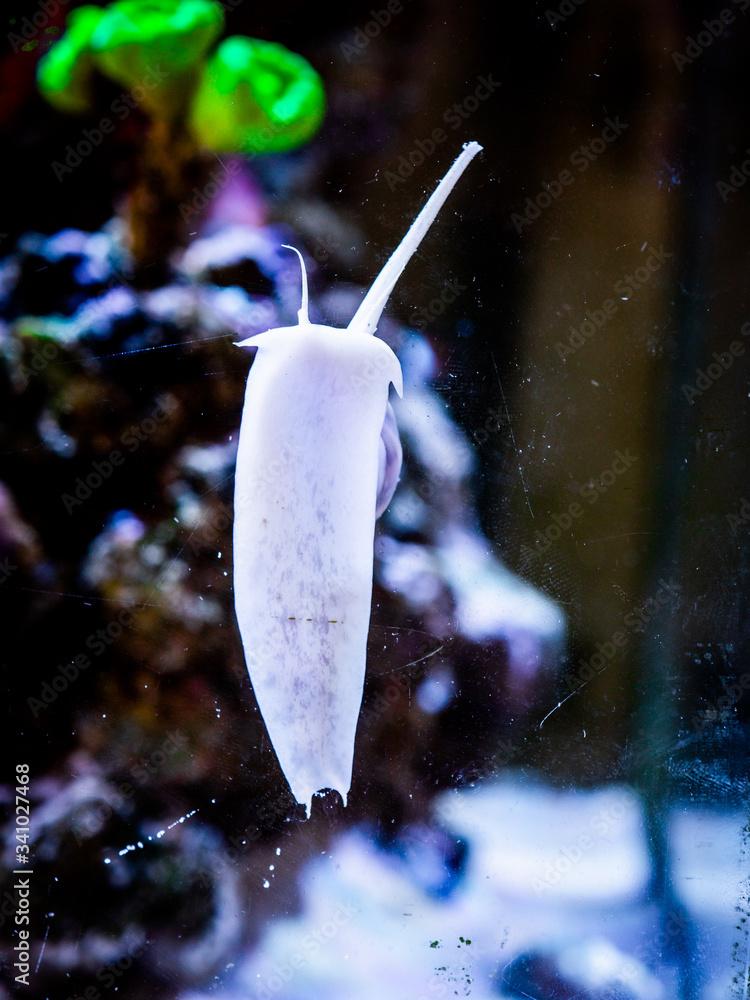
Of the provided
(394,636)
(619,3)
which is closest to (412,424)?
(394,636)

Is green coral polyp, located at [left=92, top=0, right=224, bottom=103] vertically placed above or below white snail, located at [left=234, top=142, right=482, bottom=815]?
above

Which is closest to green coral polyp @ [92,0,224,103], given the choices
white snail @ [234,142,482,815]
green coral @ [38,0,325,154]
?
green coral @ [38,0,325,154]

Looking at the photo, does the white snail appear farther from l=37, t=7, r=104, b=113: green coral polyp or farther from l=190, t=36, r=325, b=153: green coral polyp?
l=37, t=7, r=104, b=113: green coral polyp

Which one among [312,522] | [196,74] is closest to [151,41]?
[196,74]

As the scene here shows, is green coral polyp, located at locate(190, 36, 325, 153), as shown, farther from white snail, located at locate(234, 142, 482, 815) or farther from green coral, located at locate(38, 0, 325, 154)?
white snail, located at locate(234, 142, 482, 815)

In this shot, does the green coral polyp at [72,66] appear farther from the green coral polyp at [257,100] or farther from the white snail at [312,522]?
the white snail at [312,522]

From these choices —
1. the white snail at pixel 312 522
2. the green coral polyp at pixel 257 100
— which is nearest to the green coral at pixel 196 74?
the green coral polyp at pixel 257 100
